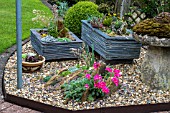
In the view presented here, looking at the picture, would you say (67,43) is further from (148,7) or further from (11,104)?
(148,7)

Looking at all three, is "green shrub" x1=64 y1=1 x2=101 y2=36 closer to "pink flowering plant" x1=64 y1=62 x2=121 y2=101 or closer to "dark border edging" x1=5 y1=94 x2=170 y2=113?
"pink flowering plant" x1=64 y1=62 x2=121 y2=101

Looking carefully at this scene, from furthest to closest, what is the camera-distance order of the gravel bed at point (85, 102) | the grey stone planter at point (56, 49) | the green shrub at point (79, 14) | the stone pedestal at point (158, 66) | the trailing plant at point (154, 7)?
the trailing plant at point (154, 7), the green shrub at point (79, 14), the grey stone planter at point (56, 49), the stone pedestal at point (158, 66), the gravel bed at point (85, 102)

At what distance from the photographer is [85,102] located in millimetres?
4242

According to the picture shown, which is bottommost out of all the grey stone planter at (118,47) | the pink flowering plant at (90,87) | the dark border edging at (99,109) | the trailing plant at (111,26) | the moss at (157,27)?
the dark border edging at (99,109)

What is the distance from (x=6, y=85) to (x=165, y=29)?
7.07 ft

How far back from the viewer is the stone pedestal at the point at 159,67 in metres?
4.74

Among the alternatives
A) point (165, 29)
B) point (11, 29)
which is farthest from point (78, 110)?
point (11, 29)

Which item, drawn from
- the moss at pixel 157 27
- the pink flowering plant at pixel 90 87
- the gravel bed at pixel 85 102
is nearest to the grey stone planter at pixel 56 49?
the gravel bed at pixel 85 102

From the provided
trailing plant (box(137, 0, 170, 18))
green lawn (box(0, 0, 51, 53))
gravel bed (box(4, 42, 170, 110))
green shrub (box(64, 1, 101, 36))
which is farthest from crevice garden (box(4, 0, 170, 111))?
→ trailing plant (box(137, 0, 170, 18))

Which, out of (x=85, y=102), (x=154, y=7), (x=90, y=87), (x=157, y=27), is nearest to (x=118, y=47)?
(x=157, y=27)

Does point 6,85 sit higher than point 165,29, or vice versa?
point 165,29

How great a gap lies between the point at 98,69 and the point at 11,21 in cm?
456

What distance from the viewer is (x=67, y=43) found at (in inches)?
223

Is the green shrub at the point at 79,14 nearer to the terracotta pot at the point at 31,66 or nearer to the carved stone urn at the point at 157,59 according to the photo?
the terracotta pot at the point at 31,66
